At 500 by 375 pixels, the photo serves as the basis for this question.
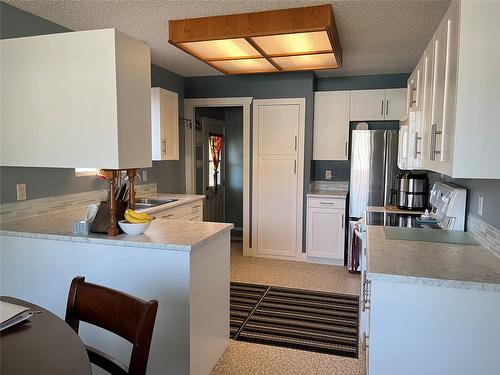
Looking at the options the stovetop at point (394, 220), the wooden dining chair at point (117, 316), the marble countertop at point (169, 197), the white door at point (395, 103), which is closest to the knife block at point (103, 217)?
the wooden dining chair at point (117, 316)

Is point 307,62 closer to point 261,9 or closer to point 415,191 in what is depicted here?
point 261,9

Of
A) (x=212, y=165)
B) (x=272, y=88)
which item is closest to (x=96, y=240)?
(x=272, y=88)

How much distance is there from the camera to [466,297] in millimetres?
1512

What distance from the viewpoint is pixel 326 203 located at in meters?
4.53

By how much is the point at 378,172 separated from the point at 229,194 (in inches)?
114

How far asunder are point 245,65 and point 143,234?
7.33ft

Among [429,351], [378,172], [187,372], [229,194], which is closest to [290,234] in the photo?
[378,172]

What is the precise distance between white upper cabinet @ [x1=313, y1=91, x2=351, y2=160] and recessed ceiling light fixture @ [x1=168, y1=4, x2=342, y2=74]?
124cm

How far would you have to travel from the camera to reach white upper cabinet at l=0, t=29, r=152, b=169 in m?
2.05

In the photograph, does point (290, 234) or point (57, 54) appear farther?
point (290, 234)

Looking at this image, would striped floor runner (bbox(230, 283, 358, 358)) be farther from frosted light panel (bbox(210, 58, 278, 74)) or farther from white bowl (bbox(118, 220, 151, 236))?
frosted light panel (bbox(210, 58, 278, 74))

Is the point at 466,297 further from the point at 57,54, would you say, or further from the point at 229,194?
the point at 229,194

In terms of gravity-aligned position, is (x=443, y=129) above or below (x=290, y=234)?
above

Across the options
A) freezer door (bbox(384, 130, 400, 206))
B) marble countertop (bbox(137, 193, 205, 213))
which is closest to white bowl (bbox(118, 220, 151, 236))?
marble countertop (bbox(137, 193, 205, 213))
